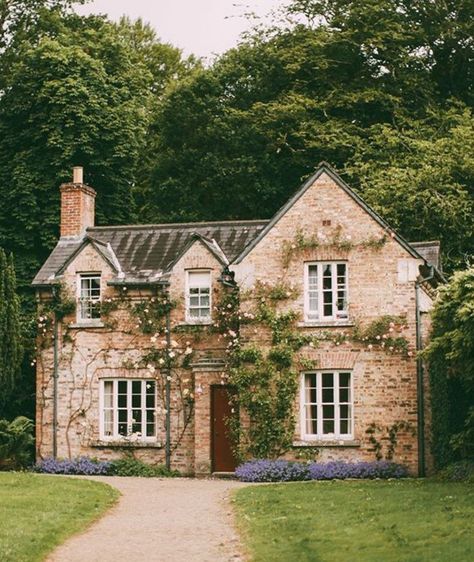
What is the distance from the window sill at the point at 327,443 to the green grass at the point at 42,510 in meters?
6.02

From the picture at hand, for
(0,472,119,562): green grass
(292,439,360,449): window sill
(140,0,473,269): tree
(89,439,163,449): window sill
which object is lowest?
(0,472,119,562): green grass

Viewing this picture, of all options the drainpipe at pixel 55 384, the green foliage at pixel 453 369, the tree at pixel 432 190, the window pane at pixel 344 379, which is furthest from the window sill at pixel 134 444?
the tree at pixel 432 190

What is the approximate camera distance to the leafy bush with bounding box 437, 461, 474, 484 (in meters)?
27.2

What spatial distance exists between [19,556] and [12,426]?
16735 millimetres

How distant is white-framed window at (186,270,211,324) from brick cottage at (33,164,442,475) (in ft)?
0.14

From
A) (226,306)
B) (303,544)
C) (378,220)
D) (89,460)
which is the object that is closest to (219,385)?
(226,306)

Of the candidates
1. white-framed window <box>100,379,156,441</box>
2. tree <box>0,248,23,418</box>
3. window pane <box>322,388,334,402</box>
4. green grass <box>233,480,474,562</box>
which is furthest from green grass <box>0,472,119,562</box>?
window pane <box>322,388,334,402</box>

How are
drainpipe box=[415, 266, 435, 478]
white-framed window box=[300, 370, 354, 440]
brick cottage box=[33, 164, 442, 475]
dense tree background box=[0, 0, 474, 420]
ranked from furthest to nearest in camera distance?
dense tree background box=[0, 0, 474, 420] < white-framed window box=[300, 370, 354, 440] < brick cottage box=[33, 164, 442, 475] < drainpipe box=[415, 266, 435, 478]

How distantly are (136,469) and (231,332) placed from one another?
15.6ft

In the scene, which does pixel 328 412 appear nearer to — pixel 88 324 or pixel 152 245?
pixel 88 324

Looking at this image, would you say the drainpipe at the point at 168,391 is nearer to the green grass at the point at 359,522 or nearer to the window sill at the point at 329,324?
the window sill at the point at 329,324

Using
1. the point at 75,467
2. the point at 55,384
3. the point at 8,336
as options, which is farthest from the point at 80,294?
the point at 75,467

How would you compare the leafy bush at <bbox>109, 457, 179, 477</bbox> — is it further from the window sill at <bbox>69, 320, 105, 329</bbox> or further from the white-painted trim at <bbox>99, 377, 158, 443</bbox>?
the window sill at <bbox>69, 320, 105, 329</bbox>

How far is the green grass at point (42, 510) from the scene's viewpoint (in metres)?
18.1
